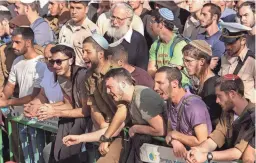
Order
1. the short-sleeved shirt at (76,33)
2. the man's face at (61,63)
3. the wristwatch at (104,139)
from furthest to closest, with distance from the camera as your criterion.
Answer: the short-sleeved shirt at (76,33), the man's face at (61,63), the wristwatch at (104,139)

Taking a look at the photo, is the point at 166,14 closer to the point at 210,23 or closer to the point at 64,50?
the point at 210,23

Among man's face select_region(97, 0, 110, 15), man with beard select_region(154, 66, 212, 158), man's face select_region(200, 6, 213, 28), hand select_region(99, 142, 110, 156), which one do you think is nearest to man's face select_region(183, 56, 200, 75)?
man with beard select_region(154, 66, 212, 158)

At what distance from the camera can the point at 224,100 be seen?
215 inches

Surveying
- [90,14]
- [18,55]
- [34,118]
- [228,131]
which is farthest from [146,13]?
[228,131]

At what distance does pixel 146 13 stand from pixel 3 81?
85.9 inches

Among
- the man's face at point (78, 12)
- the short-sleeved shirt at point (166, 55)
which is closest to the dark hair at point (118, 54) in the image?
the short-sleeved shirt at point (166, 55)

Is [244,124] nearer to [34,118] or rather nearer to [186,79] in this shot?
[186,79]

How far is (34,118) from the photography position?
7551 mm

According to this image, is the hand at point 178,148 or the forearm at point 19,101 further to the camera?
the forearm at point 19,101

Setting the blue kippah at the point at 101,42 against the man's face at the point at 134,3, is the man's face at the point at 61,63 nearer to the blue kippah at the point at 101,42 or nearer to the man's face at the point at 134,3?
the blue kippah at the point at 101,42

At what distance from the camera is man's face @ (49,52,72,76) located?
7.02 m

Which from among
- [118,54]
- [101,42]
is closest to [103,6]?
[101,42]

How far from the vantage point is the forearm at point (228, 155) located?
5.29 metres

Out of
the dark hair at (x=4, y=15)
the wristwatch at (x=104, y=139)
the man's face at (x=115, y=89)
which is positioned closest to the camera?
the man's face at (x=115, y=89)
